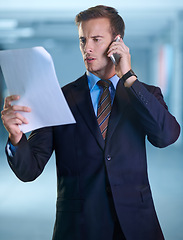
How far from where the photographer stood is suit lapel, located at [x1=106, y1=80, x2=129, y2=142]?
4.81 ft

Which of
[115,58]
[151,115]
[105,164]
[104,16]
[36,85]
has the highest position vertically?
[104,16]

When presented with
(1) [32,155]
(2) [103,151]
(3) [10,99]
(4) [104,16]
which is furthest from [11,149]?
(4) [104,16]

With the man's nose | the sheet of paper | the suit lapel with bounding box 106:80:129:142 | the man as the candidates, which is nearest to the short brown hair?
the man

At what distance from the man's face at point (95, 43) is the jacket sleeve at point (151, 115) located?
7.0 inches

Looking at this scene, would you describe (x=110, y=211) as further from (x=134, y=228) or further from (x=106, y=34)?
(x=106, y=34)

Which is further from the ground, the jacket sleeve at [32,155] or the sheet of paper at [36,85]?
the sheet of paper at [36,85]

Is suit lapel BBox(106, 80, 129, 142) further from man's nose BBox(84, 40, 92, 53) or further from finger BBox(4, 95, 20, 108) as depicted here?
finger BBox(4, 95, 20, 108)

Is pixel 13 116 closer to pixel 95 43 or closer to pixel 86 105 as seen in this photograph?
pixel 86 105

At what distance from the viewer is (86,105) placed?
1.53 meters

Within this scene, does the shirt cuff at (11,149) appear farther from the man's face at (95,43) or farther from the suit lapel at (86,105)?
the man's face at (95,43)

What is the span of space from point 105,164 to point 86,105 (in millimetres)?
249

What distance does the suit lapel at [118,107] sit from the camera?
4.81ft

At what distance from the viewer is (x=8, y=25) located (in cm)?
1305

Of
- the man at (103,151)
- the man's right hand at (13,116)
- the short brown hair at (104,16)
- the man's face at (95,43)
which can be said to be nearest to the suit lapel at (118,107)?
the man at (103,151)
